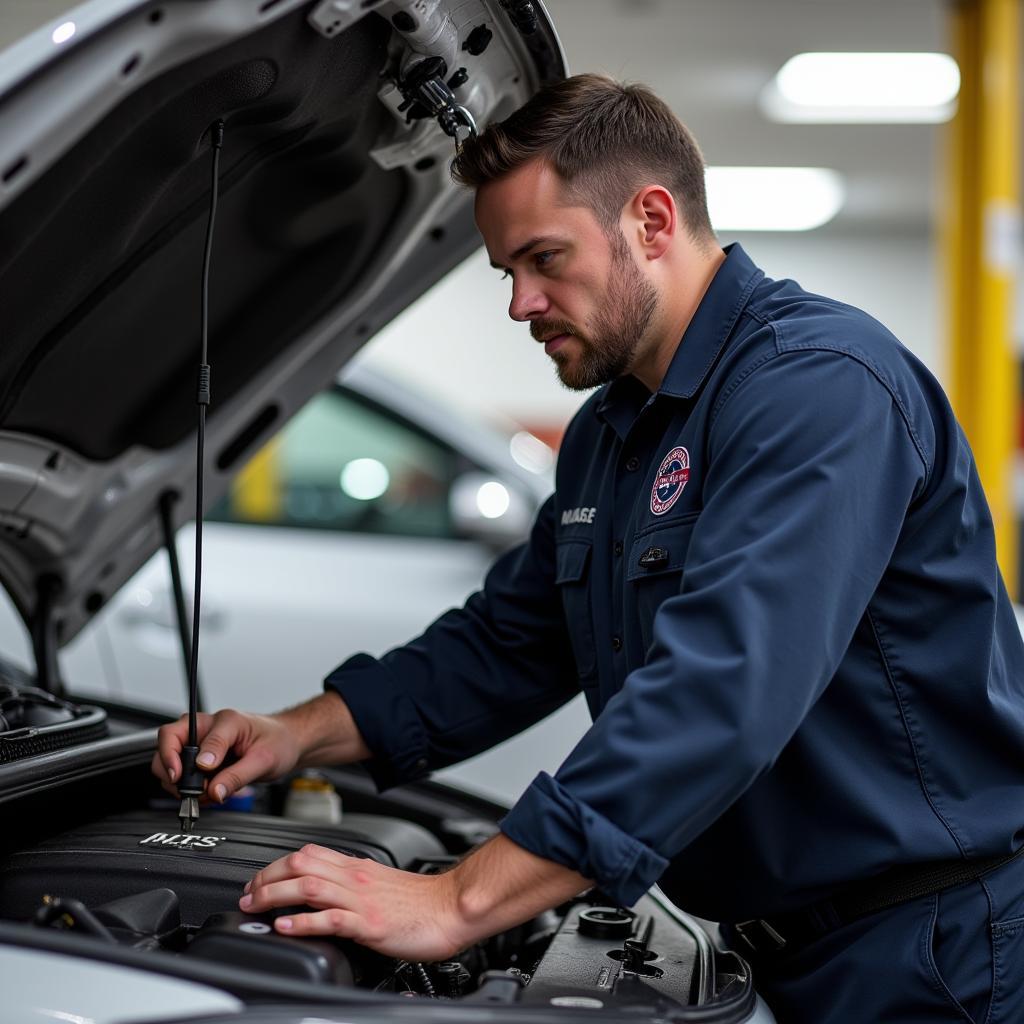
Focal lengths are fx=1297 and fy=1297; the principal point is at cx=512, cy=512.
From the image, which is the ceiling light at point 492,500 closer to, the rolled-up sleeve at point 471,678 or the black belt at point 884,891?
the rolled-up sleeve at point 471,678

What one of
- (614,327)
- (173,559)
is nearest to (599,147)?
(614,327)

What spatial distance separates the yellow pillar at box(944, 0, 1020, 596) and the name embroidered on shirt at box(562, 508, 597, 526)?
11.9ft

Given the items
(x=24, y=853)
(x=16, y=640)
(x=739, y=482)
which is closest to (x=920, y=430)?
(x=739, y=482)

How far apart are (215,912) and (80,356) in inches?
31.1

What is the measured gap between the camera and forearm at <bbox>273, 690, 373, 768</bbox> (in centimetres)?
173

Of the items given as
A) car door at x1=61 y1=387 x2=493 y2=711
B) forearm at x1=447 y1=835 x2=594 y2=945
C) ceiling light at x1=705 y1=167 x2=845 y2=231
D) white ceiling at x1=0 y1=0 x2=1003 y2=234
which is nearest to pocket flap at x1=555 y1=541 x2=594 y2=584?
forearm at x1=447 y1=835 x2=594 y2=945

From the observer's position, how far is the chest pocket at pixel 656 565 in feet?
4.46

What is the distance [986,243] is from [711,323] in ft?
13.0

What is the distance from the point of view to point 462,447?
11.7ft

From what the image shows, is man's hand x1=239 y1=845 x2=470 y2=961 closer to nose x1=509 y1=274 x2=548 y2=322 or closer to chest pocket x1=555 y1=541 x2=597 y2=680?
chest pocket x1=555 y1=541 x2=597 y2=680

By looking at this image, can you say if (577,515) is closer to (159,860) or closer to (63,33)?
(159,860)

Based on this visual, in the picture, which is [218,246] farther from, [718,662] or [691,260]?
[718,662]

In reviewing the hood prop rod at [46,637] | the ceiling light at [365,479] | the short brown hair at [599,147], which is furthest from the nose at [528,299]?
the ceiling light at [365,479]

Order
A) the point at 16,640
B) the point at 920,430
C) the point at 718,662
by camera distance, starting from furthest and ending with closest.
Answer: the point at 16,640, the point at 920,430, the point at 718,662
